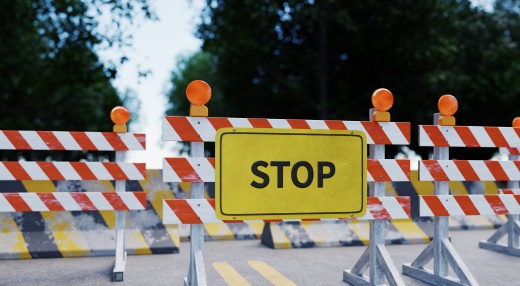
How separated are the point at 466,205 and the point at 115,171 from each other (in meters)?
3.61

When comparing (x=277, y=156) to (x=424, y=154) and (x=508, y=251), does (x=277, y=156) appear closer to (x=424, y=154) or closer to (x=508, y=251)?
(x=508, y=251)

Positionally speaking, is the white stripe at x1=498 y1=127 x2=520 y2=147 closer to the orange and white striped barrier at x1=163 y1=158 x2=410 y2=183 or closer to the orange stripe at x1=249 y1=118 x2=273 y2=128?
the orange stripe at x1=249 y1=118 x2=273 y2=128

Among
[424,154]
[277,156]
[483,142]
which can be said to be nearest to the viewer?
[277,156]

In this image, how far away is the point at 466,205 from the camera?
5.56 m

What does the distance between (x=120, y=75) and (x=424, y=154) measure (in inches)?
644

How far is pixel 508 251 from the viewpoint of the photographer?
770cm

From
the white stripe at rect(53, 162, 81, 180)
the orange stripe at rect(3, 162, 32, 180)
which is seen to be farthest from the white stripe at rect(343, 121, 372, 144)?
the orange stripe at rect(3, 162, 32, 180)

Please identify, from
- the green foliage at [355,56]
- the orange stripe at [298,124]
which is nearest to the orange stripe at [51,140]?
the orange stripe at [298,124]

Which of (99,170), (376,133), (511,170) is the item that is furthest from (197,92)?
(511,170)

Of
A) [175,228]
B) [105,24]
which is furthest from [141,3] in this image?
[175,228]

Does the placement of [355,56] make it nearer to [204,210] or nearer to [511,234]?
[511,234]

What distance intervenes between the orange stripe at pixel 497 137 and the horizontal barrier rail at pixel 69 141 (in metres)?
3.57

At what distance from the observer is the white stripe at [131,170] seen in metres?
6.27

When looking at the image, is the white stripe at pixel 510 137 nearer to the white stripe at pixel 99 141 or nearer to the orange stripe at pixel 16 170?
the white stripe at pixel 99 141
